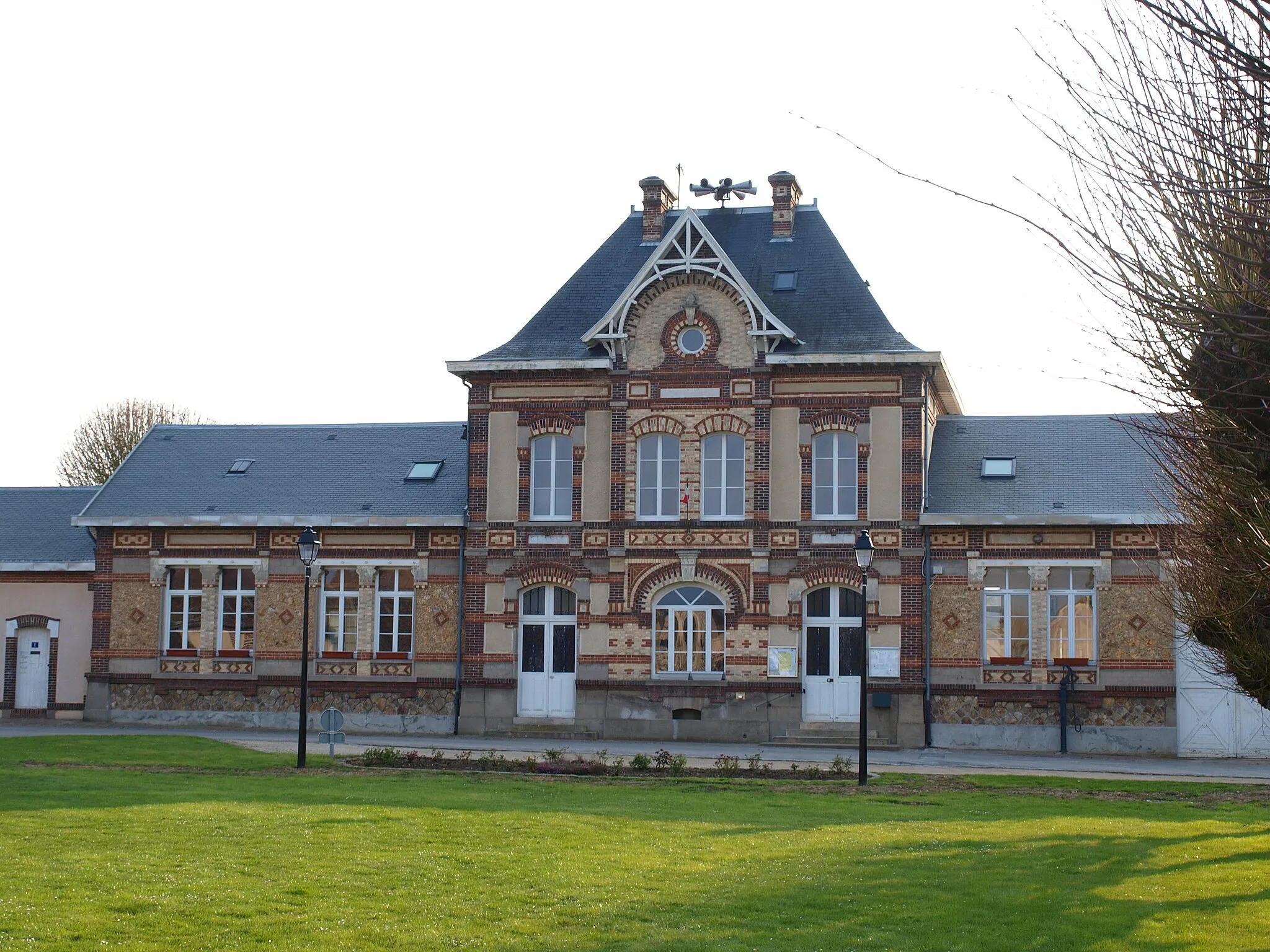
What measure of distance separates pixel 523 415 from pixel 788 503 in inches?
222

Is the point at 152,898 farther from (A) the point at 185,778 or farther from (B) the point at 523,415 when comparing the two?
(B) the point at 523,415

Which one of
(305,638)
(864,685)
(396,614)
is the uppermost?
(396,614)

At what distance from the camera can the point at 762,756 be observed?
26266mm

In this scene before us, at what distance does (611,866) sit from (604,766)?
8.99 m

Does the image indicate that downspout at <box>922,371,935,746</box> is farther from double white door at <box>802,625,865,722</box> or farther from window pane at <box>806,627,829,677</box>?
window pane at <box>806,627,829,677</box>

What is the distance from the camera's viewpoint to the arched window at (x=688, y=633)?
98.2 feet

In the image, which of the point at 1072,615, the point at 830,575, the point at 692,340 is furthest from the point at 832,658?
the point at 692,340

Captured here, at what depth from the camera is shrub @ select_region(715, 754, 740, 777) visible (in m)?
22.2

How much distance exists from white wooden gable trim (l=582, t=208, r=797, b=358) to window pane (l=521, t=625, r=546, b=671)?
5.76m

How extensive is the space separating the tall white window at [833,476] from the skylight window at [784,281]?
3420 millimetres

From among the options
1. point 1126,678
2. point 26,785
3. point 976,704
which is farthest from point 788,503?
point 26,785

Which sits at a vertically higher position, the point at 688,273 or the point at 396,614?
the point at 688,273

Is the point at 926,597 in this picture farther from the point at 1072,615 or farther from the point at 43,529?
the point at 43,529

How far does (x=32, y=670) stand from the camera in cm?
3356
